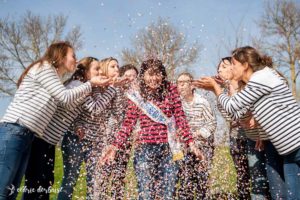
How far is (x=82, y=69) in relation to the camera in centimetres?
496

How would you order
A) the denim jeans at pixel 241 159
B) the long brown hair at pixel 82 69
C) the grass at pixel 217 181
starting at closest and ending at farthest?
the long brown hair at pixel 82 69 < the grass at pixel 217 181 < the denim jeans at pixel 241 159

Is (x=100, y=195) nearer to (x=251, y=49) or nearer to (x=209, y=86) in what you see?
(x=209, y=86)

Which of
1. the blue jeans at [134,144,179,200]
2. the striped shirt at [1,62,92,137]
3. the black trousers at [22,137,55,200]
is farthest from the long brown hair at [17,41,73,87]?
the blue jeans at [134,144,179,200]

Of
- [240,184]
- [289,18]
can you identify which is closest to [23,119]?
[240,184]

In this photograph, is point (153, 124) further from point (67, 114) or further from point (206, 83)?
point (67, 114)

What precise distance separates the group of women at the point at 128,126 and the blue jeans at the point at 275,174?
11 millimetres

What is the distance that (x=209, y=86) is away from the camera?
15.5 feet

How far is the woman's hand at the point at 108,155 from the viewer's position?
4637 millimetres

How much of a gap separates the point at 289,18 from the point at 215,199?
1897cm

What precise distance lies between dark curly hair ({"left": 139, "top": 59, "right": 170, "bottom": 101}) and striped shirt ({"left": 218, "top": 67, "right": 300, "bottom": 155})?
1.13m

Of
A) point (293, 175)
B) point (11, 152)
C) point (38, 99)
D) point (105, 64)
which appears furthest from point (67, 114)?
point (293, 175)

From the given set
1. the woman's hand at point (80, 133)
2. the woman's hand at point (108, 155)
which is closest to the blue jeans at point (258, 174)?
the woman's hand at point (108, 155)

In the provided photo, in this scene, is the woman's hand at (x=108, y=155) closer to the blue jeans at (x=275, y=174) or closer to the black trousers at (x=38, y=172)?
the black trousers at (x=38, y=172)

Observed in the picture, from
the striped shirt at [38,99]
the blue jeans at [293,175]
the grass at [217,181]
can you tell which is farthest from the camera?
the grass at [217,181]
